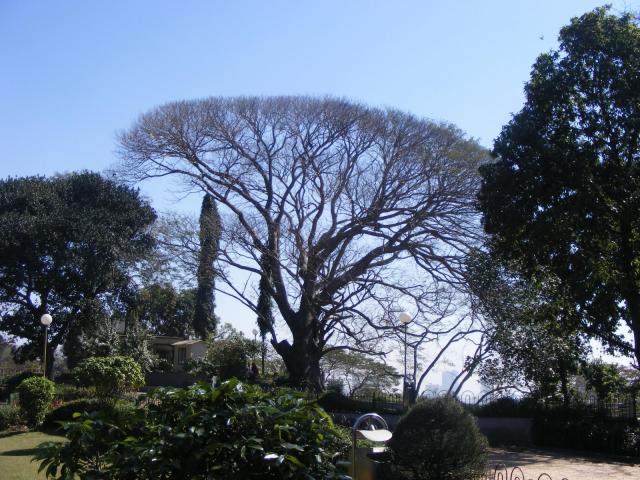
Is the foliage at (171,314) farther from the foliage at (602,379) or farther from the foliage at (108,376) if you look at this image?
the foliage at (602,379)

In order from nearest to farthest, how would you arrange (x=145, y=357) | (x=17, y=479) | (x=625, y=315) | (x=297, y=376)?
1. (x=17, y=479)
2. (x=625, y=315)
3. (x=297, y=376)
4. (x=145, y=357)

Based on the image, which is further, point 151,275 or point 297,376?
point 151,275

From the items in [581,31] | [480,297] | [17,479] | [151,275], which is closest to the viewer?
[17,479]

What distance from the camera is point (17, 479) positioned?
1068cm

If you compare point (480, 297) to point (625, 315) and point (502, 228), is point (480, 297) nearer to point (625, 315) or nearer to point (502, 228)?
point (625, 315)

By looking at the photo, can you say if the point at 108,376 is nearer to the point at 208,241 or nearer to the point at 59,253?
the point at 208,241

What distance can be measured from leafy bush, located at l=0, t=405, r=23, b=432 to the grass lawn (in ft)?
2.61

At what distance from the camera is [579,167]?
1462 cm

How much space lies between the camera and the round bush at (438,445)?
27.8 ft

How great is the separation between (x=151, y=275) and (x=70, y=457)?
104 feet

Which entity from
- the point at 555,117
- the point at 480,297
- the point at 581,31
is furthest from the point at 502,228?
the point at 480,297

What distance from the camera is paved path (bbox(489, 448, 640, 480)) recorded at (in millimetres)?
13516

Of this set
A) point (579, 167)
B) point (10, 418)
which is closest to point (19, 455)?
point (10, 418)

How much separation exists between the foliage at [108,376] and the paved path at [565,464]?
392 inches
